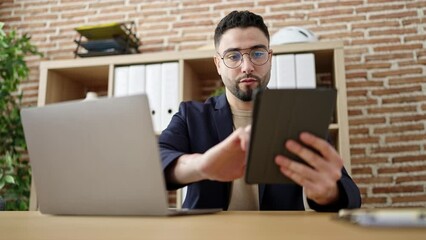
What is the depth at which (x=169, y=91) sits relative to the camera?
253 cm

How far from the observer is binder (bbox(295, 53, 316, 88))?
2.35 m

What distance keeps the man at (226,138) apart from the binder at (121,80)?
1018 millimetres

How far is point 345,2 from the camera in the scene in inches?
112

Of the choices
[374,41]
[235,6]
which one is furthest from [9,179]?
[374,41]

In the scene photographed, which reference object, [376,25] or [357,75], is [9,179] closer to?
[357,75]

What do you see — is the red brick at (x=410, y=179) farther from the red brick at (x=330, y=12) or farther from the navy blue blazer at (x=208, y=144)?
the navy blue blazer at (x=208, y=144)

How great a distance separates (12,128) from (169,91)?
1236mm

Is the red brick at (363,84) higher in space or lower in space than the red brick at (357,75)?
lower

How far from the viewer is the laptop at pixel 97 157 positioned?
826 mm

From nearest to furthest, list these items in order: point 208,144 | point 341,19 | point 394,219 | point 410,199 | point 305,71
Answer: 1. point 394,219
2. point 208,144
3. point 305,71
4. point 410,199
5. point 341,19

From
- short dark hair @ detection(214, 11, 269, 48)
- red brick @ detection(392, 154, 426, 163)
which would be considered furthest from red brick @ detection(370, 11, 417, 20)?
short dark hair @ detection(214, 11, 269, 48)

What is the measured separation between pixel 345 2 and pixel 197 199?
6.59 ft

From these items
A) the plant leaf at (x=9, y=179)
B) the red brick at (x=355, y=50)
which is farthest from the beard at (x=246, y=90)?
the plant leaf at (x=9, y=179)

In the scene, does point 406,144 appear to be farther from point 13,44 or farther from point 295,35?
point 13,44
